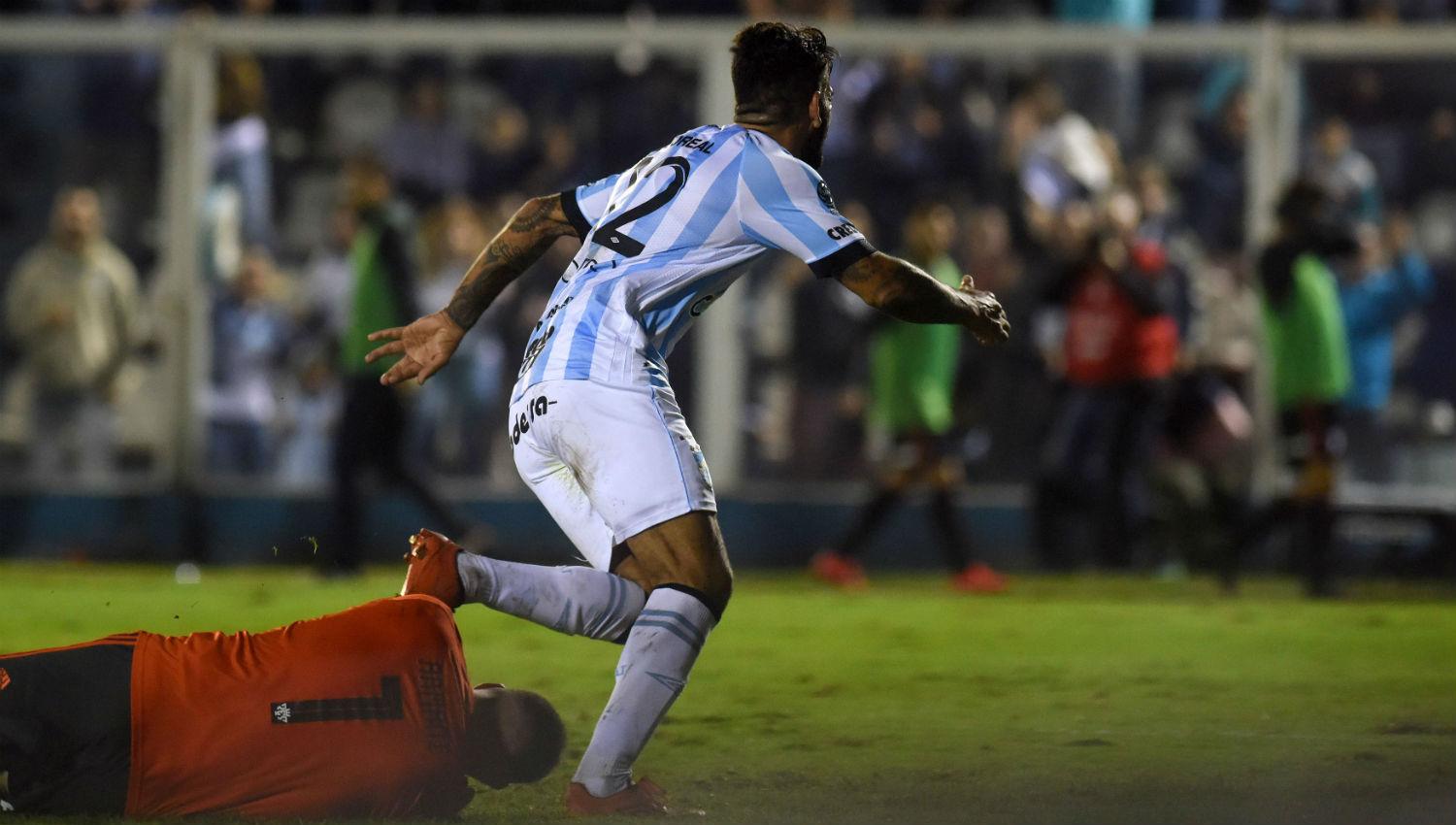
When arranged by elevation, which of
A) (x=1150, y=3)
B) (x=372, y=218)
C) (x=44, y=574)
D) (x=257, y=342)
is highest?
(x=1150, y=3)

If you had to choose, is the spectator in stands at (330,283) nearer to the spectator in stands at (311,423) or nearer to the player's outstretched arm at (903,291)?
the spectator in stands at (311,423)

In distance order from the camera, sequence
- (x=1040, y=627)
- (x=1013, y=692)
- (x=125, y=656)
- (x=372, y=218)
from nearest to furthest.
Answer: (x=125, y=656), (x=1013, y=692), (x=1040, y=627), (x=372, y=218)

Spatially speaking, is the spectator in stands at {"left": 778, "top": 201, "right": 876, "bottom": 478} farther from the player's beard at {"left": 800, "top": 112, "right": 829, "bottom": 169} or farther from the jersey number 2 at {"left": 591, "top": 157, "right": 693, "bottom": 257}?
the jersey number 2 at {"left": 591, "top": 157, "right": 693, "bottom": 257}

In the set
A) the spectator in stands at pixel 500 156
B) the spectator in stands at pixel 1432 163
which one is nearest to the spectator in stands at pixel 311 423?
the spectator in stands at pixel 500 156

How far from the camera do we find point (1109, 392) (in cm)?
1250

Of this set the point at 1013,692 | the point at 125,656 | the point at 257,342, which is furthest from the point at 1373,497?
the point at 125,656

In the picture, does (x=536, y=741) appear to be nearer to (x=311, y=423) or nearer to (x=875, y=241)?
(x=875, y=241)

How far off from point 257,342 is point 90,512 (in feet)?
4.91

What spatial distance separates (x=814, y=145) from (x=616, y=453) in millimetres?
997

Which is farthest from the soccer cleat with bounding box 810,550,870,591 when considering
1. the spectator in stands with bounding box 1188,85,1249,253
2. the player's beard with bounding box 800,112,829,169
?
the player's beard with bounding box 800,112,829,169

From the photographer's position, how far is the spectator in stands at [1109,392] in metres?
12.4

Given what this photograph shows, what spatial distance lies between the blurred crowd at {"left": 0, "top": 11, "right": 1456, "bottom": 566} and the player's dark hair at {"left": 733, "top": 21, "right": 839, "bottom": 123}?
283 inches

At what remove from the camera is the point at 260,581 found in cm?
1195

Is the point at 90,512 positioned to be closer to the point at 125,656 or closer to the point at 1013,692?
the point at 1013,692
